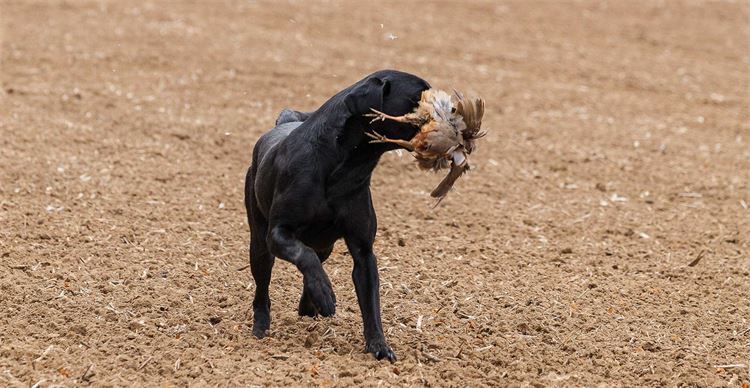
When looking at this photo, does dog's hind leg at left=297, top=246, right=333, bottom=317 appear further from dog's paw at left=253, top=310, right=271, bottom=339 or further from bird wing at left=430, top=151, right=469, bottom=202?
bird wing at left=430, top=151, right=469, bottom=202

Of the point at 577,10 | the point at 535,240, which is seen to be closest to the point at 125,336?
the point at 535,240

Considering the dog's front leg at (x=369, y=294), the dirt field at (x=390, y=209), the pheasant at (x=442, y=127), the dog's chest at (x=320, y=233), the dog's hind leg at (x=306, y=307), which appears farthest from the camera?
the dog's hind leg at (x=306, y=307)

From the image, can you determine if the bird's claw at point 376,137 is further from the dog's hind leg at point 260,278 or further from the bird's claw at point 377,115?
the dog's hind leg at point 260,278

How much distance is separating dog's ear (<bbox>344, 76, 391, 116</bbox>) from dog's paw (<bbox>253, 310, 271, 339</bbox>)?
4.86 ft

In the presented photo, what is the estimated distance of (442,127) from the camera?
5.16m

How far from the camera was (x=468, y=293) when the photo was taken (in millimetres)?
7027

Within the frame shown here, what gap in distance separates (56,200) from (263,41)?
7.63 metres

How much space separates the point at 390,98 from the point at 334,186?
0.56m

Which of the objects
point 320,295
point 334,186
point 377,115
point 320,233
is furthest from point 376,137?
point 320,295

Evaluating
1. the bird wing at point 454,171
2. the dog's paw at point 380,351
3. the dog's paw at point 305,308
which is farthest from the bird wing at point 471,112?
the dog's paw at point 305,308

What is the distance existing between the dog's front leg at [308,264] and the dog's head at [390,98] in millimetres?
744

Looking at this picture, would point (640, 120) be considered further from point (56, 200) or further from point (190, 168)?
point (56, 200)

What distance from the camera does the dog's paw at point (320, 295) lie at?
5.21 meters

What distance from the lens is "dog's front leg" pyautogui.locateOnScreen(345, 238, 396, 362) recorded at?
18.6ft
